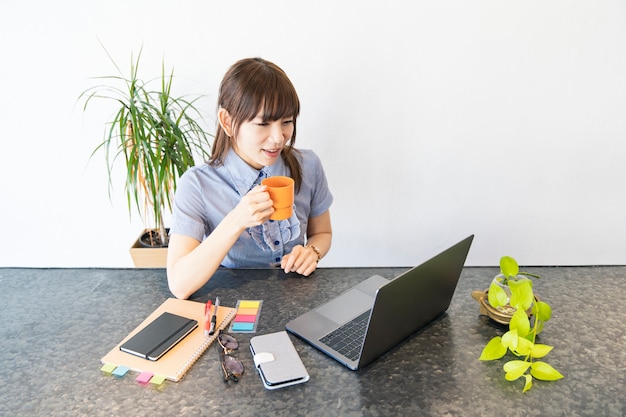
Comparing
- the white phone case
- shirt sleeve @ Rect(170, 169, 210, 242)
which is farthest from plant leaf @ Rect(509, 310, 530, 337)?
shirt sleeve @ Rect(170, 169, 210, 242)

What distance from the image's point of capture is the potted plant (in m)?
1.84

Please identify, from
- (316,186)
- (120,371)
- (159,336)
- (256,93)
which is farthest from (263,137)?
(120,371)

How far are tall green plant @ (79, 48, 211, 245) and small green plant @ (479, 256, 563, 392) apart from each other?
1.45 meters

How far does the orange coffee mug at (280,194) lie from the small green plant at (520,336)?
1.82ft

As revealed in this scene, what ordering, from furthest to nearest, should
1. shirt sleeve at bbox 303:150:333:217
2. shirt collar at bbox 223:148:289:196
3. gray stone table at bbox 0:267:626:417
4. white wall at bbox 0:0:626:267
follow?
white wall at bbox 0:0:626:267
shirt sleeve at bbox 303:150:333:217
shirt collar at bbox 223:148:289:196
gray stone table at bbox 0:267:626:417

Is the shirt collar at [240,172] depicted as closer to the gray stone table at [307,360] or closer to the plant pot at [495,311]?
the gray stone table at [307,360]

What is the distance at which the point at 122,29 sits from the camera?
78.4 inches

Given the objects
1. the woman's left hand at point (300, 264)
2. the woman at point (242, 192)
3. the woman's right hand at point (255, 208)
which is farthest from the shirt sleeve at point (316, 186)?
the woman's right hand at point (255, 208)

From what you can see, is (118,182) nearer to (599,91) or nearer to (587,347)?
(587,347)

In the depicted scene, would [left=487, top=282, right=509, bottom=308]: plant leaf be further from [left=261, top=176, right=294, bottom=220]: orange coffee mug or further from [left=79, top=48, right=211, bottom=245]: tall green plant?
[left=79, top=48, right=211, bottom=245]: tall green plant

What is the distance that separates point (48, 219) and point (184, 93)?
116 cm

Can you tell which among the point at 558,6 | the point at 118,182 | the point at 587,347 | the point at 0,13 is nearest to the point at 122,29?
the point at 0,13

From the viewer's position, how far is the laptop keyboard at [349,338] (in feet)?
3.05

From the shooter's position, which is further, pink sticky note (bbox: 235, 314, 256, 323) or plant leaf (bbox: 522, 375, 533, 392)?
pink sticky note (bbox: 235, 314, 256, 323)
